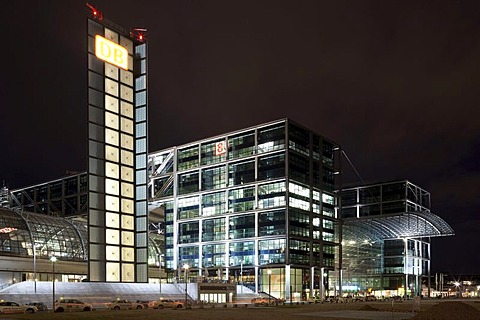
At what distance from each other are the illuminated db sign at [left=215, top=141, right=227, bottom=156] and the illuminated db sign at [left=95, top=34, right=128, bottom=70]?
54115 millimetres

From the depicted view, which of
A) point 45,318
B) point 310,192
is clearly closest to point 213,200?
point 310,192

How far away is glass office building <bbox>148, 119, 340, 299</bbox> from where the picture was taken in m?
149

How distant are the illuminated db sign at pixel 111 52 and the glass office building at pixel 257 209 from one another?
51.2 metres

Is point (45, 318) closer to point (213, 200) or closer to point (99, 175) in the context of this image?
point (99, 175)

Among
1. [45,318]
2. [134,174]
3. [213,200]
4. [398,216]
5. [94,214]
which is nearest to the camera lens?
[45,318]

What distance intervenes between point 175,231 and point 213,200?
17.4 m

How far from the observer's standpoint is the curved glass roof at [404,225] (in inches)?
6885

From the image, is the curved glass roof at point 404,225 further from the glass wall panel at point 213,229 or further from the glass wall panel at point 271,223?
the glass wall panel at point 213,229

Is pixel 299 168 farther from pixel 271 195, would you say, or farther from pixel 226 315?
pixel 226 315

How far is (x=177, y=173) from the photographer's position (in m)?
175

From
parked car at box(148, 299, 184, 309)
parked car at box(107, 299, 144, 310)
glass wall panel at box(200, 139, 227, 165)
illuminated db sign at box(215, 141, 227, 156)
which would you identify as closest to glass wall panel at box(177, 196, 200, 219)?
glass wall panel at box(200, 139, 227, 165)

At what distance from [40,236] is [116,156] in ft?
86.7

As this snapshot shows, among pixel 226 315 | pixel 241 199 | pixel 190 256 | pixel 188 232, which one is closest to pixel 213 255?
pixel 190 256

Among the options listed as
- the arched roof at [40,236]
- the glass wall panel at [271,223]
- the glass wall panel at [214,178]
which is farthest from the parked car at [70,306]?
the glass wall panel at [214,178]
